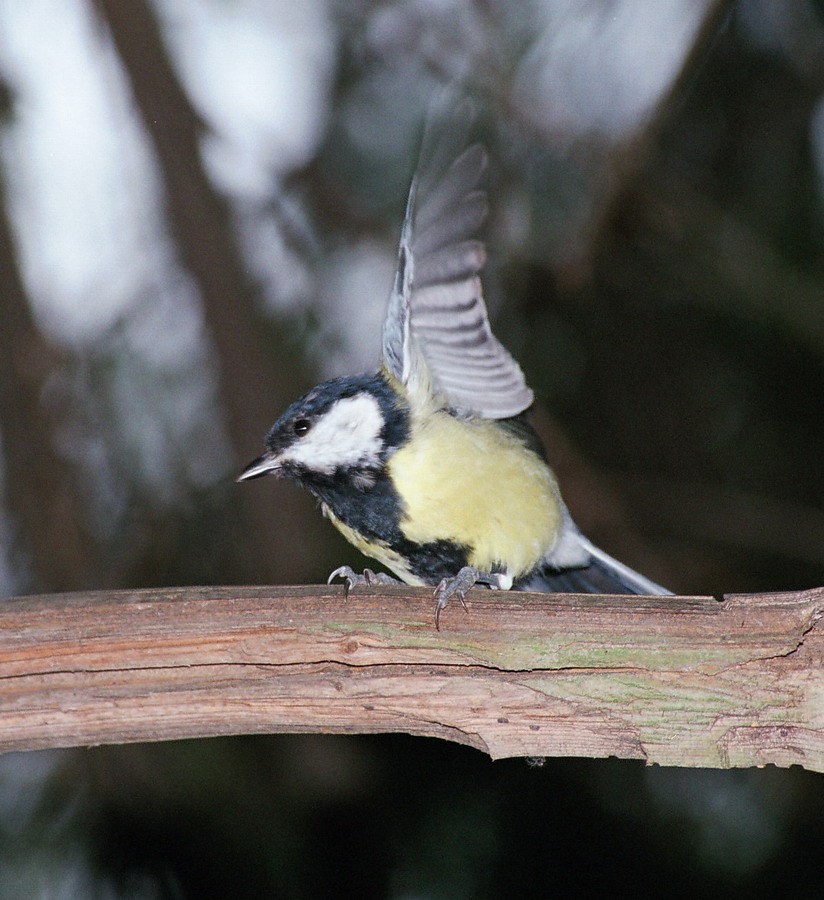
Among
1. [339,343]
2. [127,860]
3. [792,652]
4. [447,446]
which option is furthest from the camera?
[339,343]

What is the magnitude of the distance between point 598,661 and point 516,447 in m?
0.64

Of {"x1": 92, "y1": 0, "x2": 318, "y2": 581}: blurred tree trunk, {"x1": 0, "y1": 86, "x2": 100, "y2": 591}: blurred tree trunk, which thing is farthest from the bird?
{"x1": 0, "y1": 86, "x2": 100, "y2": 591}: blurred tree trunk

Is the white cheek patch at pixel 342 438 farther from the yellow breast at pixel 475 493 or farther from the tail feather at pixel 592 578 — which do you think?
the tail feather at pixel 592 578

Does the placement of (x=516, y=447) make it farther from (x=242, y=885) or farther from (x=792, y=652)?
(x=242, y=885)

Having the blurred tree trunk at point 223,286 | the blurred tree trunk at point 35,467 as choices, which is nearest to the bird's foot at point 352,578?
the blurred tree trunk at point 223,286

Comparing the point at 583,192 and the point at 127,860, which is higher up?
the point at 583,192

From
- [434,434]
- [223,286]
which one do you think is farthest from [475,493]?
[223,286]

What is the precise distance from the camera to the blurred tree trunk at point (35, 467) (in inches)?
96.5

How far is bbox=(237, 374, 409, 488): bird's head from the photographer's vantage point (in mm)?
1749

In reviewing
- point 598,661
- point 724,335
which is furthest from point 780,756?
point 724,335

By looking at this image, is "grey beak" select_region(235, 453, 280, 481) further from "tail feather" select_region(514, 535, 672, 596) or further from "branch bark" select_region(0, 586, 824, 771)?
"tail feather" select_region(514, 535, 672, 596)

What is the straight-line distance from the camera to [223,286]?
2447mm

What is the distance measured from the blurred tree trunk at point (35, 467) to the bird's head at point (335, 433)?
911 millimetres

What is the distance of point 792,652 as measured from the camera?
1.27 m
